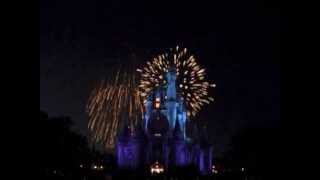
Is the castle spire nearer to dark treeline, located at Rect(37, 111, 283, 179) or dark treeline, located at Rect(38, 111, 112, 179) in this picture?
dark treeline, located at Rect(37, 111, 283, 179)

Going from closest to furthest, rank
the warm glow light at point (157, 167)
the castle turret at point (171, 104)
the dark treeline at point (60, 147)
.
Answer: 1. the dark treeline at point (60, 147)
2. the warm glow light at point (157, 167)
3. the castle turret at point (171, 104)

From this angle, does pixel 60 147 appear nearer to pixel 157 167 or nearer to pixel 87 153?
pixel 87 153

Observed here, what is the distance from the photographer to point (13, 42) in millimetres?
12664

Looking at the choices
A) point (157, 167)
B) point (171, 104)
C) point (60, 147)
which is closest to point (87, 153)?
point (60, 147)

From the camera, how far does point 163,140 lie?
16188 centimetres

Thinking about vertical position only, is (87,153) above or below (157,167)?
above

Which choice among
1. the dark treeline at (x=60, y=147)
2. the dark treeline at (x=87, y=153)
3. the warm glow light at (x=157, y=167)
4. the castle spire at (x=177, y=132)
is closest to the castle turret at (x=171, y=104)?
the castle spire at (x=177, y=132)

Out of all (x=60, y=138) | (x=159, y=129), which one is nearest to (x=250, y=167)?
(x=60, y=138)

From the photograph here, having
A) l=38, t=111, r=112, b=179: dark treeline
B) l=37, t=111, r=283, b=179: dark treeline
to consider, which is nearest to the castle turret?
l=37, t=111, r=283, b=179: dark treeline

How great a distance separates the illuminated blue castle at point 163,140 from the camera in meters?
158

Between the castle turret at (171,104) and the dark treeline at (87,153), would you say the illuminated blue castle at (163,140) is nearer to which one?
the castle turret at (171,104)

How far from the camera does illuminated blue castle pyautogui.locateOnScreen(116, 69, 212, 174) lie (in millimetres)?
158413

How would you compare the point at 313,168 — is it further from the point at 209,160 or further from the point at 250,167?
the point at 209,160

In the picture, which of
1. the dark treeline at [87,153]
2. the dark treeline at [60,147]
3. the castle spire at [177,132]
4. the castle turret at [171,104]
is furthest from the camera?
the castle turret at [171,104]
